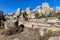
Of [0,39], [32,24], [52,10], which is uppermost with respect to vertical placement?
[52,10]

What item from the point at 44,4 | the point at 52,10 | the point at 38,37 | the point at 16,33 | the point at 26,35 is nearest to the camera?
the point at 38,37

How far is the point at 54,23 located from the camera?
58.2ft

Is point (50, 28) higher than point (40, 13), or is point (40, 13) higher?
point (40, 13)

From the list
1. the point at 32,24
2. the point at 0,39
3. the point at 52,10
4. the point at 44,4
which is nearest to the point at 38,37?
the point at 32,24

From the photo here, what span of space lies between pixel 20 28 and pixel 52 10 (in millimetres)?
Answer: 4703

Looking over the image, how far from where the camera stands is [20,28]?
834 inches

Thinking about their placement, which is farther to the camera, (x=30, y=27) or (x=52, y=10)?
(x=52, y=10)

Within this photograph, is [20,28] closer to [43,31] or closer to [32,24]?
[32,24]

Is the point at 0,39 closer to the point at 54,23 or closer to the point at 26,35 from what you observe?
the point at 26,35

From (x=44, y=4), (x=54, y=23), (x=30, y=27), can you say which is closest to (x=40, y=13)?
(x=44, y=4)

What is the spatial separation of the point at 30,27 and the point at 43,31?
11.3 ft

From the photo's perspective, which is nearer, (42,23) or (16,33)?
(42,23)

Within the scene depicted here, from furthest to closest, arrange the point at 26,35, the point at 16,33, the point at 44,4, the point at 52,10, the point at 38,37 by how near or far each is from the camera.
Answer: the point at 44,4, the point at 52,10, the point at 16,33, the point at 26,35, the point at 38,37

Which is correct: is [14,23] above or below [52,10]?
below
